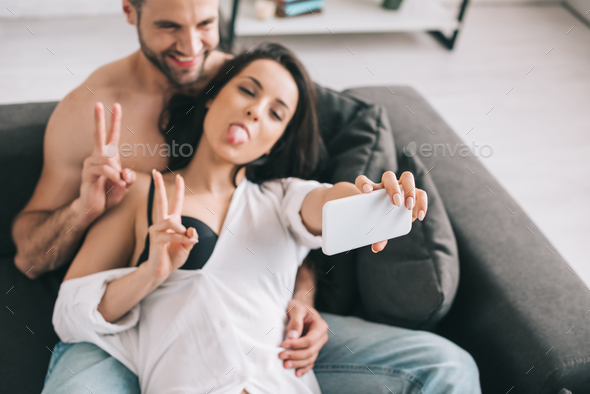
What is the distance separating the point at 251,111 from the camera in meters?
1.13

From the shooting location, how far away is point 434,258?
111 cm

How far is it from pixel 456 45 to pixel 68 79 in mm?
2378

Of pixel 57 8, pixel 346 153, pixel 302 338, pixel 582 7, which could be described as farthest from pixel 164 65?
pixel 582 7

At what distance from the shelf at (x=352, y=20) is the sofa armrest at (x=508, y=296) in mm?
1599

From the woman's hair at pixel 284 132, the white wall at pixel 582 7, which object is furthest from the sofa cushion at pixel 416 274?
the white wall at pixel 582 7

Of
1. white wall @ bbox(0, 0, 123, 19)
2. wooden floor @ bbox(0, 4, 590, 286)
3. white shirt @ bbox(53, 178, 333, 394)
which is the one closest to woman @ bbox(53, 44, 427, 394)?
white shirt @ bbox(53, 178, 333, 394)

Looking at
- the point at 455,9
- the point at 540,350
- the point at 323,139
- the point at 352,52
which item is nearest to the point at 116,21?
the point at 352,52

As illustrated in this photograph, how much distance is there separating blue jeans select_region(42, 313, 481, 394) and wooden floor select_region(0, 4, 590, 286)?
3.83ft

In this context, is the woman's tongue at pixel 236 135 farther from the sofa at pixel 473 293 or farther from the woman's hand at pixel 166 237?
the sofa at pixel 473 293

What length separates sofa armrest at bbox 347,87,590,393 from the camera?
0.99m

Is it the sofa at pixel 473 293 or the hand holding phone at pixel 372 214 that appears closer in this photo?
the hand holding phone at pixel 372 214

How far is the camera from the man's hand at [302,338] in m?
1.05

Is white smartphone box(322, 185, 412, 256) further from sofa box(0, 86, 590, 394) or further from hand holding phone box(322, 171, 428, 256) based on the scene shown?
sofa box(0, 86, 590, 394)

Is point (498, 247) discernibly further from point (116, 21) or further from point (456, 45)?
point (116, 21)
